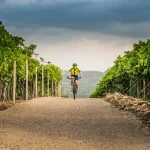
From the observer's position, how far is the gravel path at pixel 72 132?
951 centimetres

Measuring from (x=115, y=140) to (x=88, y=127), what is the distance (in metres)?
2.48

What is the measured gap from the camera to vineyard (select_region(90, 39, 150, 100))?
Result: 26969 millimetres

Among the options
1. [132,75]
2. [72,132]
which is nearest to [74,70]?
[132,75]

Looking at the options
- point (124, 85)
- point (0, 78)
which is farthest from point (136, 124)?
point (124, 85)

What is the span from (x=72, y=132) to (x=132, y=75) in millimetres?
20923

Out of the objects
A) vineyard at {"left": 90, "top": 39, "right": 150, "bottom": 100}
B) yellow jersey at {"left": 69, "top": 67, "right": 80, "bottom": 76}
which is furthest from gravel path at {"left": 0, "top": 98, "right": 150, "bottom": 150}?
vineyard at {"left": 90, "top": 39, "right": 150, "bottom": 100}

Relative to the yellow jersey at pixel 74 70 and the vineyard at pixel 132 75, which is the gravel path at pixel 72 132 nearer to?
the yellow jersey at pixel 74 70

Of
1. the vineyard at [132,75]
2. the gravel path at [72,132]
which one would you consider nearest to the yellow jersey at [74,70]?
the vineyard at [132,75]

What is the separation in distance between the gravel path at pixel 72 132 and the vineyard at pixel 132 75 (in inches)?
424

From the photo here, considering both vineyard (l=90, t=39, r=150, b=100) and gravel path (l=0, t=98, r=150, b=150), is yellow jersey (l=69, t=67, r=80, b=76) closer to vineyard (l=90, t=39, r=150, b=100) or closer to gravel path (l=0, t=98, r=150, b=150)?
vineyard (l=90, t=39, r=150, b=100)

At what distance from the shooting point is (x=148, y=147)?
9375mm

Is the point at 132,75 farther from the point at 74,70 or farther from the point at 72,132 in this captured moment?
the point at 72,132

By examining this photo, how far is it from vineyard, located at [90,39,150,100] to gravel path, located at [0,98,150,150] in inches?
424

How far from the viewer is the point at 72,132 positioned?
38.4 ft
